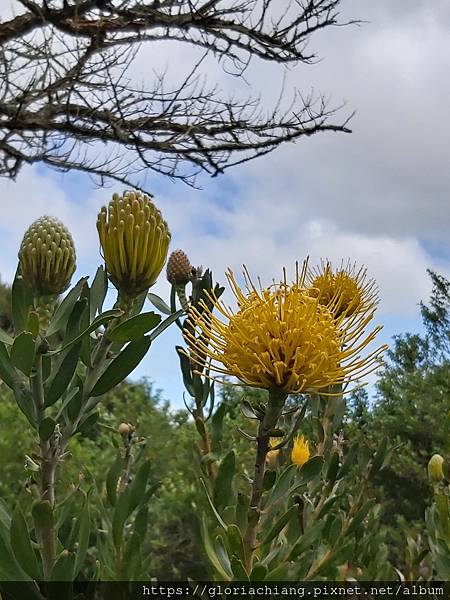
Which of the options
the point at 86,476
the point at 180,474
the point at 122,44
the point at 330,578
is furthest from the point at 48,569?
the point at 122,44

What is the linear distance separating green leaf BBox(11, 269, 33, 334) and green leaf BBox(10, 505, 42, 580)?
0.65 ft

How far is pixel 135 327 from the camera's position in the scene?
2.55ft

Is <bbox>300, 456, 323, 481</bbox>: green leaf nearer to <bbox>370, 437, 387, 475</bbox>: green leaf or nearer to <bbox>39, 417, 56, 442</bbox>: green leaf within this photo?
<bbox>39, 417, 56, 442</bbox>: green leaf

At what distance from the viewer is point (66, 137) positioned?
24.2 ft

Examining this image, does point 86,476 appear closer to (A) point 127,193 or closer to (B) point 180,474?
(A) point 127,193

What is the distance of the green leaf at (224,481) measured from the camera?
925 mm

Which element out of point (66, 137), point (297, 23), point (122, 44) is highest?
point (297, 23)

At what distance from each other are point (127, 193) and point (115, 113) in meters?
6.68

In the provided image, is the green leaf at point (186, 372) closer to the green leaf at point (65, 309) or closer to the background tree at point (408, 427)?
the green leaf at point (65, 309)

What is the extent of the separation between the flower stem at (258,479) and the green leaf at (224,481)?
95 mm

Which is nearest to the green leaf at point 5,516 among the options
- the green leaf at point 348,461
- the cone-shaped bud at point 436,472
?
the green leaf at point 348,461

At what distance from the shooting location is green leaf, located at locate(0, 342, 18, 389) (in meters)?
0.77

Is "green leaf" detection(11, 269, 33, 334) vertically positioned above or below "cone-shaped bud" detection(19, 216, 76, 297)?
below

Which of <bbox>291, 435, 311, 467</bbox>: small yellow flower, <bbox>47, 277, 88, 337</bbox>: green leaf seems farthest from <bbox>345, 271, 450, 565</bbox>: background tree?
<bbox>47, 277, 88, 337</bbox>: green leaf
